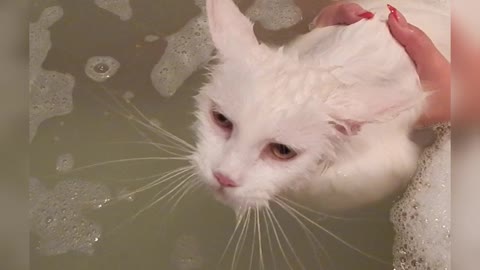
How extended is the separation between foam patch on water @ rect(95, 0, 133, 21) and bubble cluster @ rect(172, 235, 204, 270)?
323 mm

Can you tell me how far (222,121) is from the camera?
28.2 inches

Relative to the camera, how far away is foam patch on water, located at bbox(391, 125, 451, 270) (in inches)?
28.1

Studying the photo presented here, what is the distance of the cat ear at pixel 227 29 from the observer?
2.42ft

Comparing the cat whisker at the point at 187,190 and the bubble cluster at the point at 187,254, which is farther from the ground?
the cat whisker at the point at 187,190

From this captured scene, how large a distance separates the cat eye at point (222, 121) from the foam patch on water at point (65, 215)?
18cm

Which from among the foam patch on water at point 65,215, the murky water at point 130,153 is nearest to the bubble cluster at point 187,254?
the murky water at point 130,153

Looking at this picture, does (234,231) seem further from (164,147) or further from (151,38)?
(151,38)

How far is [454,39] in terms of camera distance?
28.5 inches

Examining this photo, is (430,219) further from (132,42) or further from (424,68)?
(132,42)

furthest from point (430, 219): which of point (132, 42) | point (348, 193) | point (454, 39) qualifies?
point (132, 42)

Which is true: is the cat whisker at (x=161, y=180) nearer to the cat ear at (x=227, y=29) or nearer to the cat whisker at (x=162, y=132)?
the cat whisker at (x=162, y=132)

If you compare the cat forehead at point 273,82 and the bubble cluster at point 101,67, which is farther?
the bubble cluster at point 101,67

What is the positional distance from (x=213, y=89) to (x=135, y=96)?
122 millimetres

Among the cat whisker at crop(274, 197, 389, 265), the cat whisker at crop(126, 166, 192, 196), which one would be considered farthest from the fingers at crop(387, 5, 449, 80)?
the cat whisker at crop(126, 166, 192, 196)
